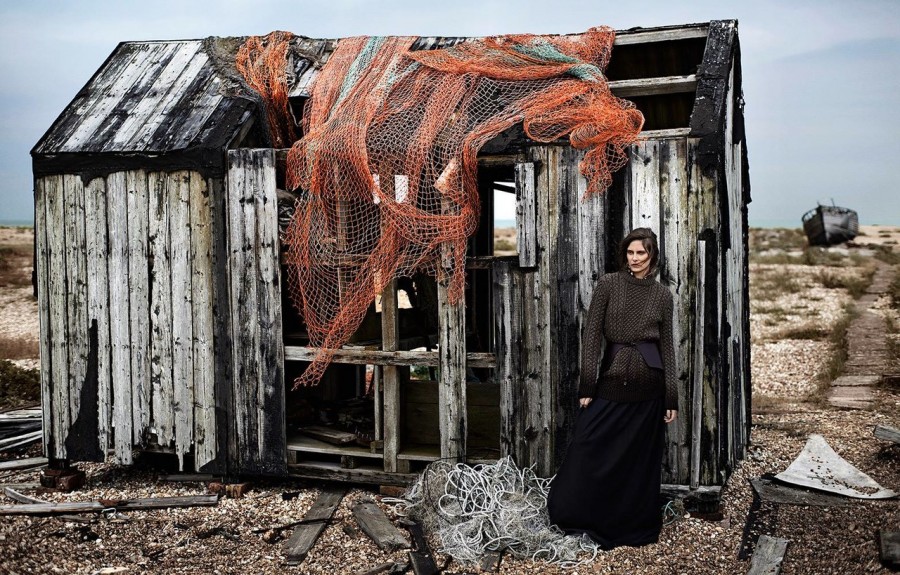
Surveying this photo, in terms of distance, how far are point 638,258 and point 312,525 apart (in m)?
3.03

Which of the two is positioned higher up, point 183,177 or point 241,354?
point 183,177

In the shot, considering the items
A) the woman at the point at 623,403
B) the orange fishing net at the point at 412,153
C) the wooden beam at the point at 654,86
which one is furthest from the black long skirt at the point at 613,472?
the wooden beam at the point at 654,86

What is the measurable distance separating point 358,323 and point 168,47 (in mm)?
3669

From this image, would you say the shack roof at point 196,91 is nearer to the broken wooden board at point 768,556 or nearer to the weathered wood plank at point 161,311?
the weathered wood plank at point 161,311

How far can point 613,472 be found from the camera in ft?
18.8

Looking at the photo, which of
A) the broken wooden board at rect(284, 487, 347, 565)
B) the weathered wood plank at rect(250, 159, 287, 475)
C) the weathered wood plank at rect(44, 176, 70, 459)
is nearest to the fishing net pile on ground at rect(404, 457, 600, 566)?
the broken wooden board at rect(284, 487, 347, 565)

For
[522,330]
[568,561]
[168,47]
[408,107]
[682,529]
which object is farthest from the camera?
[168,47]

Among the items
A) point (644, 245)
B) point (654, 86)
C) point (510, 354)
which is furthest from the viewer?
point (654, 86)

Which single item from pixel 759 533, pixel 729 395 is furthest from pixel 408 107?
pixel 759 533

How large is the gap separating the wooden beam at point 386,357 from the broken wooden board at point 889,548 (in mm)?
2834

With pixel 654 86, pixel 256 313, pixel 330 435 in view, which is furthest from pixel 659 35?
pixel 330 435

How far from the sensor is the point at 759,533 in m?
6.23

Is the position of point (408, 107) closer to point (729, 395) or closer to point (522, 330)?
point (522, 330)

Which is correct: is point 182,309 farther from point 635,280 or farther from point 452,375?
point 635,280
